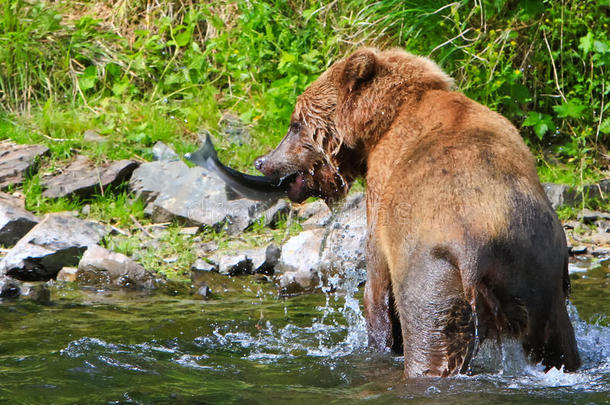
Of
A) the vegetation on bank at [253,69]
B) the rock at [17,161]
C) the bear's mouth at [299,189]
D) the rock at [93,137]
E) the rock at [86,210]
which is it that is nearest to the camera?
the bear's mouth at [299,189]

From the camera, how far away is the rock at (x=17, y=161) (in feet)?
27.1

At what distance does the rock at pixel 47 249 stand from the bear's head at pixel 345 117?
2.37m

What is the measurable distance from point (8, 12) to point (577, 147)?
6550 mm

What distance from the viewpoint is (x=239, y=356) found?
15.7 feet

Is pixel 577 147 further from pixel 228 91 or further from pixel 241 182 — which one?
pixel 241 182

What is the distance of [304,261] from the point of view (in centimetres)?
684

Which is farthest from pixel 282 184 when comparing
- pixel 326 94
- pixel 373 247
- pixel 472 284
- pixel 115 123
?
pixel 115 123

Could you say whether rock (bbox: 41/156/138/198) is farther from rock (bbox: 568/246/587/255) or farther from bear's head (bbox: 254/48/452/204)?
rock (bbox: 568/246/587/255)

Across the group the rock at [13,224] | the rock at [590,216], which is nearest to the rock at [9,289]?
the rock at [13,224]

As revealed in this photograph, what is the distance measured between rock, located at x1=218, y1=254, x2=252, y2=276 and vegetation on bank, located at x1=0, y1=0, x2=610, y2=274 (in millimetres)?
830

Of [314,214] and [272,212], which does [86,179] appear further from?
[314,214]

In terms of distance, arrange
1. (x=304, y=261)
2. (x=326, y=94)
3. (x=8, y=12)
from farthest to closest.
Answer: (x=8, y=12) < (x=304, y=261) < (x=326, y=94)

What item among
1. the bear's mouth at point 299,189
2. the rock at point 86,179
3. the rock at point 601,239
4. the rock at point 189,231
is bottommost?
the rock at point 189,231

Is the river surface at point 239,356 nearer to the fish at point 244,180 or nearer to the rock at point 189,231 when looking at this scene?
the fish at point 244,180
